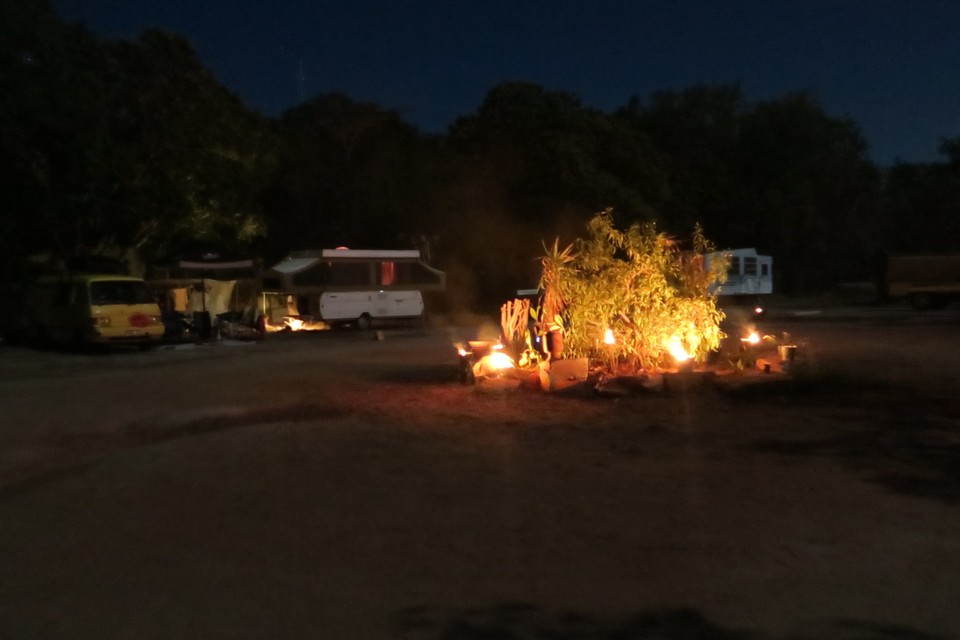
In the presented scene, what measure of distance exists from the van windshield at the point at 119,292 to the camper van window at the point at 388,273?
1047 centimetres

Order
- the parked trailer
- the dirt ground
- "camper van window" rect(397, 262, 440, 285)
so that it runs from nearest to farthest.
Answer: the dirt ground < "camper van window" rect(397, 262, 440, 285) < the parked trailer

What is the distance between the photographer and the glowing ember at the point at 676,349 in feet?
55.2

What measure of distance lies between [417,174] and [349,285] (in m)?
10.5

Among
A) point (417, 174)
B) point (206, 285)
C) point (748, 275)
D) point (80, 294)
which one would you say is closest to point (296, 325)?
point (206, 285)

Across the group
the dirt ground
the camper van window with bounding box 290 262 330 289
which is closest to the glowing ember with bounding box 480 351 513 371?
the dirt ground

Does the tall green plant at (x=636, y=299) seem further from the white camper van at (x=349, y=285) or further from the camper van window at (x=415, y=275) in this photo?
the camper van window at (x=415, y=275)

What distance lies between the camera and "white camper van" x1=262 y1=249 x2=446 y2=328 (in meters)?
33.9

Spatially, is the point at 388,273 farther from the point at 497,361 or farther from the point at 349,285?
the point at 497,361

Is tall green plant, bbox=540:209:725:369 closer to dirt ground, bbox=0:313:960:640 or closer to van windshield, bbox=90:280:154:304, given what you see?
dirt ground, bbox=0:313:960:640

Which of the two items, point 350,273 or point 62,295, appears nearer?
point 62,295

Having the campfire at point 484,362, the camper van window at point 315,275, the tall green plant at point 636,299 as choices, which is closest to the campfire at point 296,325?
the camper van window at point 315,275

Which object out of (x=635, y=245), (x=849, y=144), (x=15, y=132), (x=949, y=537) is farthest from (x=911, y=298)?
(x=949, y=537)

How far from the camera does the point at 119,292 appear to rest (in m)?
26.1

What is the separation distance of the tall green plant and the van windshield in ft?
44.6
